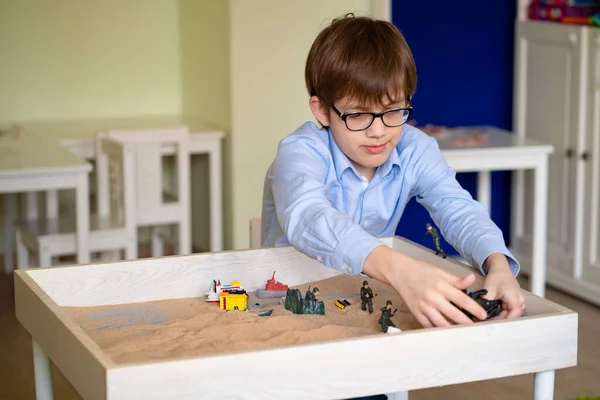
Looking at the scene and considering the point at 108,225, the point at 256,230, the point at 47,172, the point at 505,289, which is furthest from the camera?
Answer: the point at 108,225

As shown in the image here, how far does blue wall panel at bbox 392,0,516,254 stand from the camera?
13.7ft

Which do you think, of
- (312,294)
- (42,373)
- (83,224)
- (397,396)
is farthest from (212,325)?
(83,224)

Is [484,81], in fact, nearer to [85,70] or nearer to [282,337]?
[85,70]

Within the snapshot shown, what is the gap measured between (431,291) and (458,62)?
9.84 ft

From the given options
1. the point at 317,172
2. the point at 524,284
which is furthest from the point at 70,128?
the point at 317,172

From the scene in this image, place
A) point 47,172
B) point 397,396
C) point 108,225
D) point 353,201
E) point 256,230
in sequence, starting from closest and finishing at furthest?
point 353,201 < point 397,396 < point 256,230 < point 47,172 < point 108,225

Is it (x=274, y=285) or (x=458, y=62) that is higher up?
(x=458, y=62)

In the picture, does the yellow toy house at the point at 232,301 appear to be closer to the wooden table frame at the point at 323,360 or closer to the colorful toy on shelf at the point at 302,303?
the colorful toy on shelf at the point at 302,303

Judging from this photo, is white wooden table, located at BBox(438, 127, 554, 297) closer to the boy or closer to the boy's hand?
the boy

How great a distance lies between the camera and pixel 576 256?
3830 millimetres

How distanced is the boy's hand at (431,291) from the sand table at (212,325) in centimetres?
13

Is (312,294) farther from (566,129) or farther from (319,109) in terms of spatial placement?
(566,129)

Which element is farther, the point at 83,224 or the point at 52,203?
the point at 52,203

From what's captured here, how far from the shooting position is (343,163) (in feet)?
6.29
